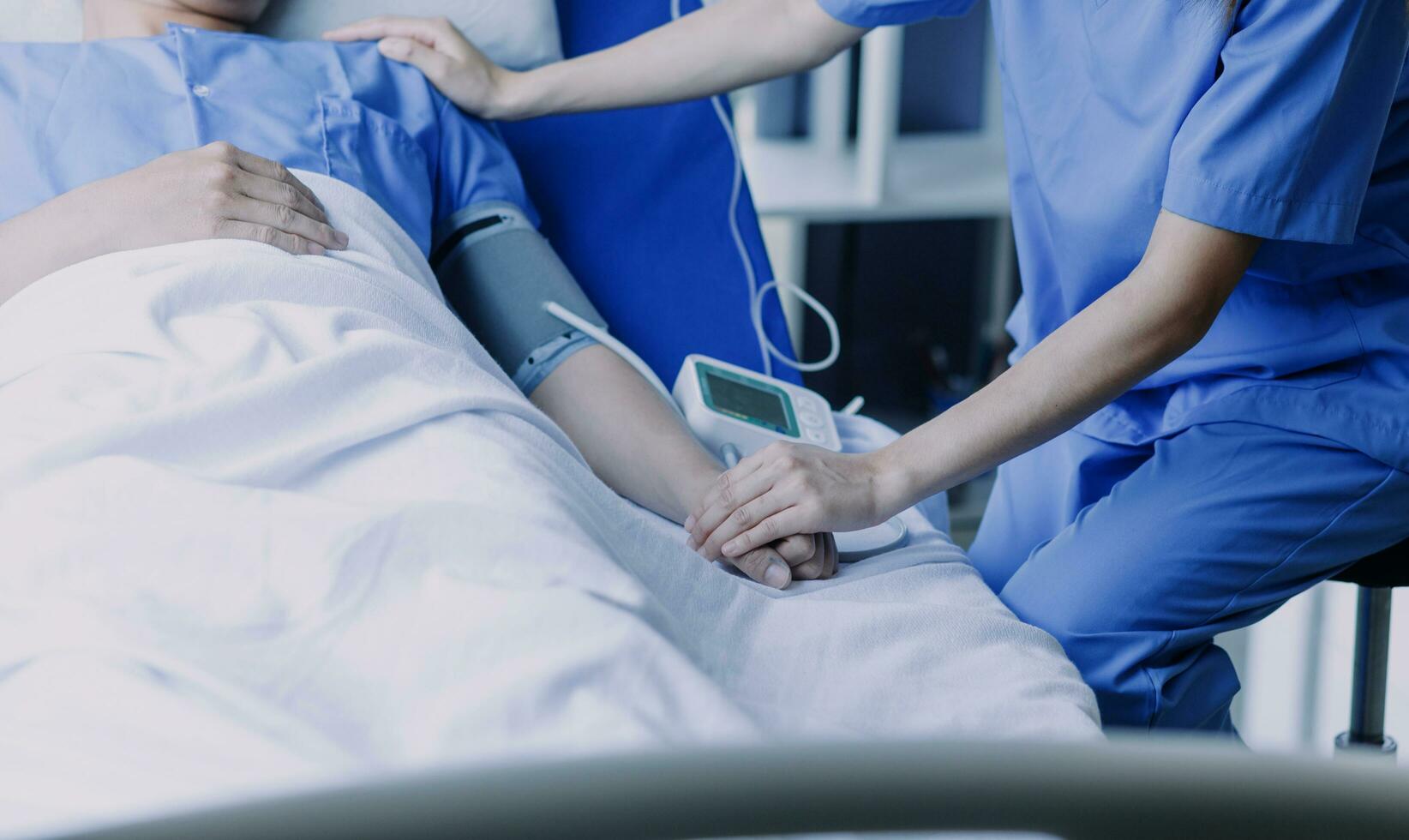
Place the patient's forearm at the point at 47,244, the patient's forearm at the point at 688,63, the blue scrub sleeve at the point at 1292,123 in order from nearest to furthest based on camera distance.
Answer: the blue scrub sleeve at the point at 1292,123 → the patient's forearm at the point at 47,244 → the patient's forearm at the point at 688,63

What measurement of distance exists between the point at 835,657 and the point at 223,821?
0.62 m

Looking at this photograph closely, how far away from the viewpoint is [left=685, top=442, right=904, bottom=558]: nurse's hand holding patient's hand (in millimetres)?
988

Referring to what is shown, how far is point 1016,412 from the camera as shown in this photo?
1018 millimetres

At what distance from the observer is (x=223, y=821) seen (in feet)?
0.96

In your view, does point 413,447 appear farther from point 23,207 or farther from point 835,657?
point 23,207

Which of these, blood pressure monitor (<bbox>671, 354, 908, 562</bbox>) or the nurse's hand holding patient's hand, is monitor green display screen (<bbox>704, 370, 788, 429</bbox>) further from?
the nurse's hand holding patient's hand

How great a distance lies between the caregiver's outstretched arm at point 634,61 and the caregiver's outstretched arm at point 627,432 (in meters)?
0.33

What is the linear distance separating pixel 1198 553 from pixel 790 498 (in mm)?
403

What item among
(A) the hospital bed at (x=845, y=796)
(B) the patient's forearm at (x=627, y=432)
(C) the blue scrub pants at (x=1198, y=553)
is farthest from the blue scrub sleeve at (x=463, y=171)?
(A) the hospital bed at (x=845, y=796)

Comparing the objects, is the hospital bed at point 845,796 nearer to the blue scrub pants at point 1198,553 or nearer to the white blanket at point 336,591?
the white blanket at point 336,591

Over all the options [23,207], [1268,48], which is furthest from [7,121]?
[1268,48]

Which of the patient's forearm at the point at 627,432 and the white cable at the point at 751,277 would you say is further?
the white cable at the point at 751,277

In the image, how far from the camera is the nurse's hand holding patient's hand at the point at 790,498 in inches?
38.9

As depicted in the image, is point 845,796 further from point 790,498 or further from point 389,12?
point 389,12
